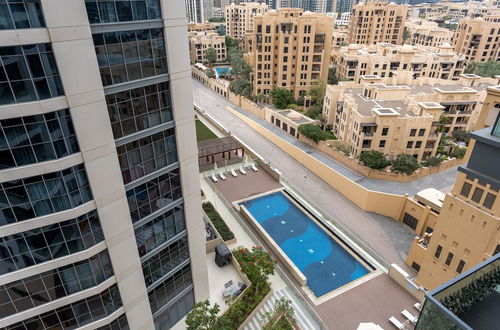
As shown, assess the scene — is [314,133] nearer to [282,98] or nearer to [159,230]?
[282,98]

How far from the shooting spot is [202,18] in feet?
617

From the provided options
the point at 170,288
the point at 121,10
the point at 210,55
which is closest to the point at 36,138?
the point at 121,10

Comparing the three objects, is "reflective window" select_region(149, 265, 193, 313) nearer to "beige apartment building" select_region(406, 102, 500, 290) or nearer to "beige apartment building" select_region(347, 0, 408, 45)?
"beige apartment building" select_region(406, 102, 500, 290)

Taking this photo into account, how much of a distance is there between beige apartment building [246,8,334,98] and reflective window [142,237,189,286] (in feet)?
194

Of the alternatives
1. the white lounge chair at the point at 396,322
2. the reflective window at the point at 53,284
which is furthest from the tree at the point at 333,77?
the reflective window at the point at 53,284

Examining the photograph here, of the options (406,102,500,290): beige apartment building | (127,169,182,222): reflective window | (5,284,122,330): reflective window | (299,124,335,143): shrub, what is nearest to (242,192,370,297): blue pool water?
(406,102,500,290): beige apartment building

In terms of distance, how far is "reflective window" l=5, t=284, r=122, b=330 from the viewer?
1473 centimetres

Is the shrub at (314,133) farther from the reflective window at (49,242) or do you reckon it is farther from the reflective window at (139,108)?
the reflective window at (49,242)

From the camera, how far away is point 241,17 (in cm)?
12681

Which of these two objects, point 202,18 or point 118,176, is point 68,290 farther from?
point 202,18

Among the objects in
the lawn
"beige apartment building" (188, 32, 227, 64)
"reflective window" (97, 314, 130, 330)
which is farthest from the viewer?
"beige apartment building" (188, 32, 227, 64)

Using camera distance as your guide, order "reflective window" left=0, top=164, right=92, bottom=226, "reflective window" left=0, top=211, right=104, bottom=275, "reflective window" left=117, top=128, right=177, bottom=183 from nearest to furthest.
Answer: "reflective window" left=0, top=164, right=92, bottom=226
"reflective window" left=0, top=211, right=104, bottom=275
"reflective window" left=117, top=128, right=177, bottom=183

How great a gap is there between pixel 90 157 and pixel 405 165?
4026 centimetres

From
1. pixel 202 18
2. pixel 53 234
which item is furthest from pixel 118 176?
pixel 202 18
